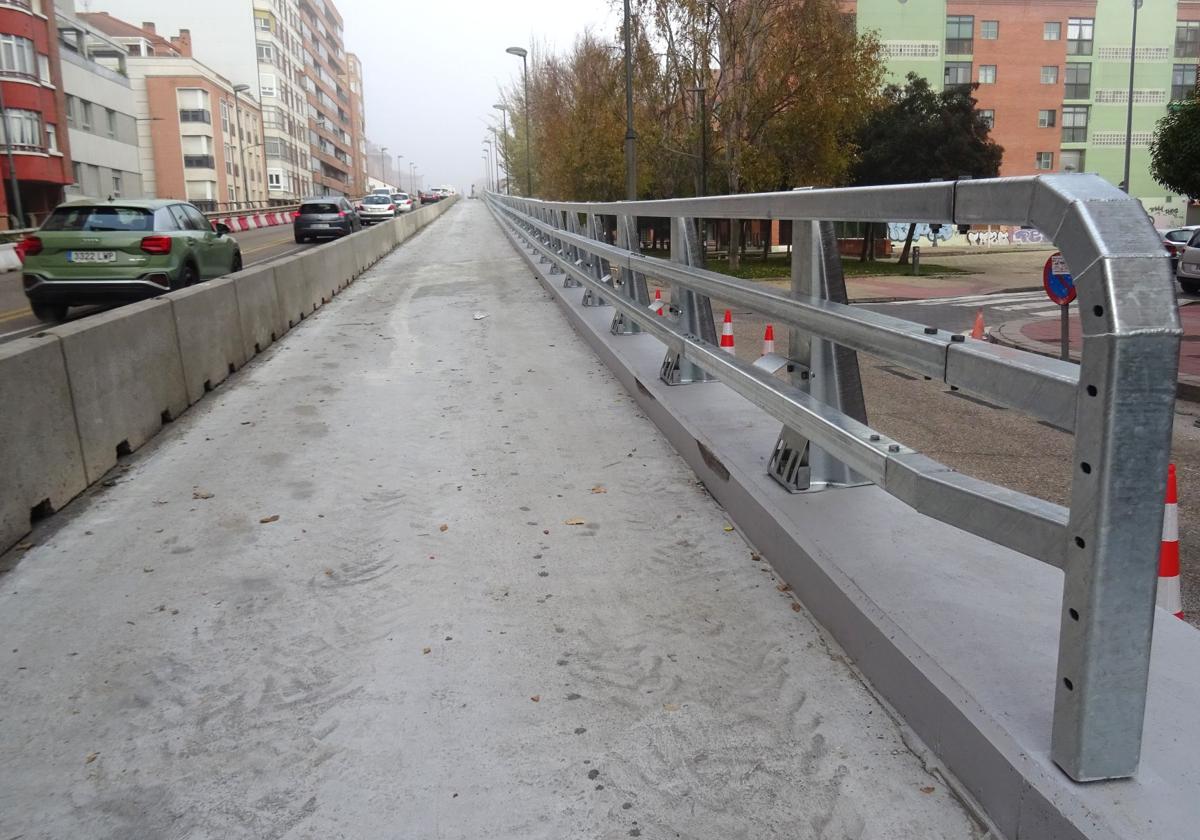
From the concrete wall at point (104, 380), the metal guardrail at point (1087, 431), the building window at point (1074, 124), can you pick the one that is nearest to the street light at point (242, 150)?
the building window at point (1074, 124)

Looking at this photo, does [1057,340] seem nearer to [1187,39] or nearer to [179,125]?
[1187,39]

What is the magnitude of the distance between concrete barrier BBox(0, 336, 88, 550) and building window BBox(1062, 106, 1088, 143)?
67522 mm

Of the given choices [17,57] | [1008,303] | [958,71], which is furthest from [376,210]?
[1008,303]

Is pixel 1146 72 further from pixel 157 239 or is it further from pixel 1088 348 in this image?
pixel 1088 348

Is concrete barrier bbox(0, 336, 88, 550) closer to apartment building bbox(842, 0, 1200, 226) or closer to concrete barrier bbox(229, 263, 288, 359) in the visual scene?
concrete barrier bbox(229, 263, 288, 359)

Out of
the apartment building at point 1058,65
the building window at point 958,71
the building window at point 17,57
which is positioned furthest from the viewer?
the building window at point 958,71

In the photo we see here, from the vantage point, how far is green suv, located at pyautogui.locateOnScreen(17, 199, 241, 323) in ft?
41.9

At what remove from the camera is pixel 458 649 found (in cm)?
327

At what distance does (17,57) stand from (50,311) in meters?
41.0

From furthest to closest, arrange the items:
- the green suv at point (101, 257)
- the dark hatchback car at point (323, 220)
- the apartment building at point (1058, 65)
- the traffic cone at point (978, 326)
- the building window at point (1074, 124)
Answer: the building window at point (1074, 124), the apartment building at point (1058, 65), the dark hatchback car at point (323, 220), the green suv at point (101, 257), the traffic cone at point (978, 326)

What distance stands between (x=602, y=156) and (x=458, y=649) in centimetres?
3749

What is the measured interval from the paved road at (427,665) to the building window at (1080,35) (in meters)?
66.4

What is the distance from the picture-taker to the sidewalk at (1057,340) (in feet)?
33.6

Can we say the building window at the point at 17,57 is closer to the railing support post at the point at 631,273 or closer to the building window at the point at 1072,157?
the railing support post at the point at 631,273
